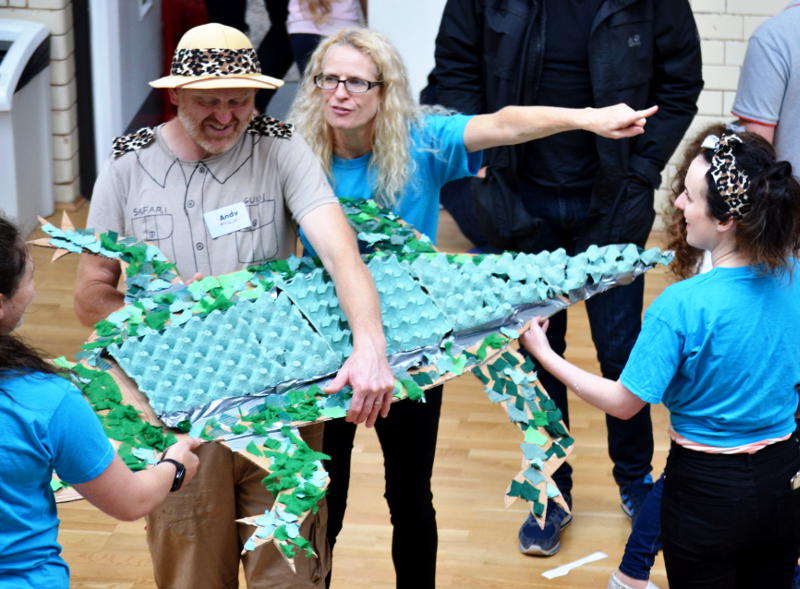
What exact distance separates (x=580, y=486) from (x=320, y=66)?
5.67 feet

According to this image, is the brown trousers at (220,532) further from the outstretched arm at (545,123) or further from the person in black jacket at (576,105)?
the person in black jacket at (576,105)

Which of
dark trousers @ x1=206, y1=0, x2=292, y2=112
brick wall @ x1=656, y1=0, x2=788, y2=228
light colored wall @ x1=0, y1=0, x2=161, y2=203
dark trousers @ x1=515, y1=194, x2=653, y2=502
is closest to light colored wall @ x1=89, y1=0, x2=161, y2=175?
light colored wall @ x1=0, y1=0, x2=161, y2=203

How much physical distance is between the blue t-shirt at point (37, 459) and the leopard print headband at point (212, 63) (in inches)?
33.1

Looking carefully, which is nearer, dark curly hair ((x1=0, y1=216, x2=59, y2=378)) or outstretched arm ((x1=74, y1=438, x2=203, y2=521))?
dark curly hair ((x1=0, y1=216, x2=59, y2=378))

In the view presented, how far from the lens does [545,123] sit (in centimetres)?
261

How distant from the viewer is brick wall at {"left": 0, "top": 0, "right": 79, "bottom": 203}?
5836 mm

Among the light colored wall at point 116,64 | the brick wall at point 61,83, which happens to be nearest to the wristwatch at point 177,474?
the light colored wall at point 116,64

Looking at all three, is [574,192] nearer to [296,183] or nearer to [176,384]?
[296,183]

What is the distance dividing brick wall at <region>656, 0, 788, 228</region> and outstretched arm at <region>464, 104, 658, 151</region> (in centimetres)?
303

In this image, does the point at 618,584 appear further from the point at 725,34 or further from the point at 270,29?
the point at 270,29

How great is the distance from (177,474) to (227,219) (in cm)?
61

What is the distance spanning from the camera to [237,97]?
238 cm

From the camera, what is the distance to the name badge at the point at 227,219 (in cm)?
239

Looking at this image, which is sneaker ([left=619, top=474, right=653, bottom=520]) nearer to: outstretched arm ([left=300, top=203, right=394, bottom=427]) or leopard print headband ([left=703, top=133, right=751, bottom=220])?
outstretched arm ([left=300, top=203, right=394, bottom=427])
